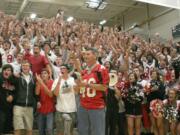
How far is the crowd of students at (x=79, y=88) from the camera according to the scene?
4574 mm

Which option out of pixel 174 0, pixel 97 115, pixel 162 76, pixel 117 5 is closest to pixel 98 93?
pixel 97 115

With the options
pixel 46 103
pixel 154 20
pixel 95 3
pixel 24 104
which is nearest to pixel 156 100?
pixel 46 103

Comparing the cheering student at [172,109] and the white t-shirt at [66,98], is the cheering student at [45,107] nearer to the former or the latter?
the white t-shirt at [66,98]

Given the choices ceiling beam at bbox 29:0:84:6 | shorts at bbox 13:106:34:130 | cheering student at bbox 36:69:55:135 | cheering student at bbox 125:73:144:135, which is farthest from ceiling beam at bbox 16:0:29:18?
shorts at bbox 13:106:34:130

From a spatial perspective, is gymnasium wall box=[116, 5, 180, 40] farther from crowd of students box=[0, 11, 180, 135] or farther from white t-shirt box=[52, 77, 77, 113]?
white t-shirt box=[52, 77, 77, 113]

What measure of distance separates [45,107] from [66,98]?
1.37ft

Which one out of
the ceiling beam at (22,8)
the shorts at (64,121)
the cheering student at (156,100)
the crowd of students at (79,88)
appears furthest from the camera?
the ceiling beam at (22,8)

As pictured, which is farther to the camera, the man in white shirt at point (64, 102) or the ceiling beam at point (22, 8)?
the ceiling beam at point (22, 8)

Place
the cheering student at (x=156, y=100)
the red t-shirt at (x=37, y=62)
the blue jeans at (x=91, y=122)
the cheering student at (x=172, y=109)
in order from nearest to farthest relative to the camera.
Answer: the blue jeans at (x=91, y=122) → the red t-shirt at (x=37, y=62) → the cheering student at (x=172, y=109) → the cheering student at (x=156, y=100)

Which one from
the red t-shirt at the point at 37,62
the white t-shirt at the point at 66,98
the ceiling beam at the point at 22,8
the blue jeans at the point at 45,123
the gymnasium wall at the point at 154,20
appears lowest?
the blue jeans at the point at 45,123

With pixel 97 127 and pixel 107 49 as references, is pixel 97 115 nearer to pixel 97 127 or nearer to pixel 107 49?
pixel 97 127

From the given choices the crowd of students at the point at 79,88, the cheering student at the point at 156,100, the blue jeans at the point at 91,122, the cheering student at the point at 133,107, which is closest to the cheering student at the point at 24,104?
the crowd of students at the point at 79,88

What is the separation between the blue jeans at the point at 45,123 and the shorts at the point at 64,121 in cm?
11

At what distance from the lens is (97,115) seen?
176 inches
